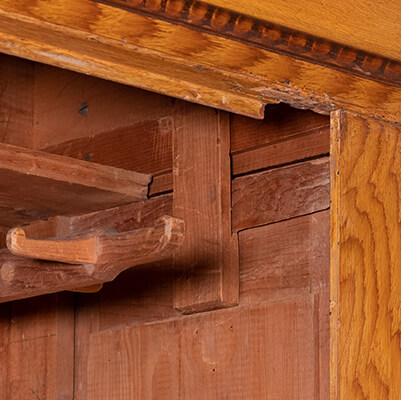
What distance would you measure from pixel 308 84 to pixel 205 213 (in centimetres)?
40

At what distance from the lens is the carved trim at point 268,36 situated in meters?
1.19

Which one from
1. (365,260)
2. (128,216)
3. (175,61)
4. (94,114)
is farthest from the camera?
(94,114)

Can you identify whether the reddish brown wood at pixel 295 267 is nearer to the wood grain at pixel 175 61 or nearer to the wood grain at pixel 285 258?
the wood grain at pixel 285 258

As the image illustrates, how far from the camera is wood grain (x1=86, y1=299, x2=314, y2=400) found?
61.2 inches

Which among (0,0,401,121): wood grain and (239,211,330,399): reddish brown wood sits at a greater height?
(0,0,401,121): wood grain

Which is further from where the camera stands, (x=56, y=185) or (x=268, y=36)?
(x=56, y=185)

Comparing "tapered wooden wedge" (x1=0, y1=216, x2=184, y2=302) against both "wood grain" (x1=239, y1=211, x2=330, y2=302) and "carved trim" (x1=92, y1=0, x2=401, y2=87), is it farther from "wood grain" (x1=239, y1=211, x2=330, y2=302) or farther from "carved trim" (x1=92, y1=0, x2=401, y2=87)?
"carved trim" (x1=92, y1=0, x2=401, y2=87)

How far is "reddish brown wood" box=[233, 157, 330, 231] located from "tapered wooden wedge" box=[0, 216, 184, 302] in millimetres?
203

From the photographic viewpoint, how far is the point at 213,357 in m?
1.68

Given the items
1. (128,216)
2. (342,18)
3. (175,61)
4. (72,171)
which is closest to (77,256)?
(72,171)

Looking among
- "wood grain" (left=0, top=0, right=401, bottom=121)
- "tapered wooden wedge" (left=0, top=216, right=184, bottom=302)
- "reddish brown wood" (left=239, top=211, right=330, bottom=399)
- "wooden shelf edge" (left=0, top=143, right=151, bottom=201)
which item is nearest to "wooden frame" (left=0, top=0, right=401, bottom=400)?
"wood grain" (left=0, top=0, right=401, bottom=121)

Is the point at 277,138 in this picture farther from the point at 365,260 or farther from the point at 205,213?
the point at 365,260

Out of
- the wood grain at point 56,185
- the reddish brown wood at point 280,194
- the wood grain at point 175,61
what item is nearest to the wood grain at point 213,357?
the reddish brown wood at point 280,194

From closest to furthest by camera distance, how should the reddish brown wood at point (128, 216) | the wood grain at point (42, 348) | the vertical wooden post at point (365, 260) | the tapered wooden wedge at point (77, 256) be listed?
the vertical wooden post at point (365, 260)
the tapered wooden wedge at point (77, 256)
the reddish brown wood at point (128, 216)
the wood grain at point (42, 348)
